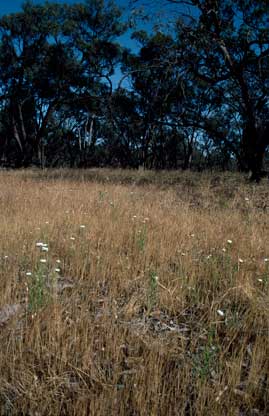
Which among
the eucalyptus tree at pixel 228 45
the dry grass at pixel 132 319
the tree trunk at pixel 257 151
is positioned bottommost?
the dry grass at pixel 132 319

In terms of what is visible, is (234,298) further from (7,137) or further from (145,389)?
(7,137)

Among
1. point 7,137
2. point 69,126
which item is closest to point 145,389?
point 69,126

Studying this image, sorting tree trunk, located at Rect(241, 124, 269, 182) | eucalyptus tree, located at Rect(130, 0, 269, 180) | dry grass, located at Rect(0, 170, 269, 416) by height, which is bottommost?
dry grass, located at Rect(0, 170, 269, 416)

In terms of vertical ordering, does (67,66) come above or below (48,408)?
above

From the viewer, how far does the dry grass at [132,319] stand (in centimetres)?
161

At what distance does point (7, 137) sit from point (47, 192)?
1300 inches

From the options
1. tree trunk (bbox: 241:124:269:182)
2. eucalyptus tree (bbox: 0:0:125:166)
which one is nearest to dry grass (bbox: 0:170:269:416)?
tree trunk (bbox: 241:124:269:182)

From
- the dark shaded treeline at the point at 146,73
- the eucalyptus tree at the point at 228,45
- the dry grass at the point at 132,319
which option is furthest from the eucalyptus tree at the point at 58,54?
the dry grass at the point at 132,319

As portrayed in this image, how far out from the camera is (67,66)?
2150cm

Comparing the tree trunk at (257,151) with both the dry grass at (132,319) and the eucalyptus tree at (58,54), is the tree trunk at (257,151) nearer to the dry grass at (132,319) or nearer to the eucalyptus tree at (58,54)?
the dry grass at (132,319)

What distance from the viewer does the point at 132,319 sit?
2.30 meters

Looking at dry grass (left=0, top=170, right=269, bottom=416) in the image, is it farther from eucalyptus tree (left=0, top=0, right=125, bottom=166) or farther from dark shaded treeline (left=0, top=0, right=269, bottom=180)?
eucalyptus tree (left=0, top=0, right=125, bottom=166)

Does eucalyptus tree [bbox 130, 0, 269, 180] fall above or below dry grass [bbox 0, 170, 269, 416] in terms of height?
above

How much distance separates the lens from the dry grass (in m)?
1.61
